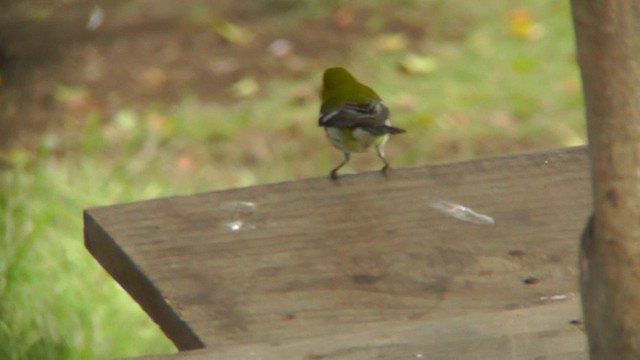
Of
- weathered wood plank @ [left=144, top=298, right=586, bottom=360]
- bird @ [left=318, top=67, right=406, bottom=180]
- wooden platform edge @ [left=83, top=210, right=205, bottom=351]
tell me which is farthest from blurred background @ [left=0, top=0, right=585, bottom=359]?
weathered wood plank @ [left=144, top=298, right=586, bottom=360]

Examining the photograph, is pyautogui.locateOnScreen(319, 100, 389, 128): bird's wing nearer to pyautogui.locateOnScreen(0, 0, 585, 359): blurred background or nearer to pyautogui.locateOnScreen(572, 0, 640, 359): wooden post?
pyautogui.locateOnScreen(0, 0, 585, 359): blurred background

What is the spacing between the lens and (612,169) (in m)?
1.45

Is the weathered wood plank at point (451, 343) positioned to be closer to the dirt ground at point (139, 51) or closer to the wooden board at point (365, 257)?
the wooden board at point (365, 257)

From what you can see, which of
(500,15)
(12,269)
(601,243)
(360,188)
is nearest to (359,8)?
(500,15)

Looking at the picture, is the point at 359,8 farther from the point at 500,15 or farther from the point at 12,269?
the point at 12,269

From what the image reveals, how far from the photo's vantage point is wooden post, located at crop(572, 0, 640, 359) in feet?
4.62

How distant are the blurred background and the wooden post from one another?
2.68 metres

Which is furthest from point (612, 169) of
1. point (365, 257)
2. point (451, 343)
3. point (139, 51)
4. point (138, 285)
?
point (139, 51)

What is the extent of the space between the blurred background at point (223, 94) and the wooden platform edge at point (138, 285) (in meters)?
1.75

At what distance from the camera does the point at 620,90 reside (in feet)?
4.64

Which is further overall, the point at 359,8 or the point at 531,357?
the point at 359,8

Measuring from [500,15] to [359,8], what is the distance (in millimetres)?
721

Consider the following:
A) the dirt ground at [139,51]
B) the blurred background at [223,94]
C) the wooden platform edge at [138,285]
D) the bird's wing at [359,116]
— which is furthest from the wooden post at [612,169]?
the dirt ground at [139,51]

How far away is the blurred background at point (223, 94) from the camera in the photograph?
15.7 ft
